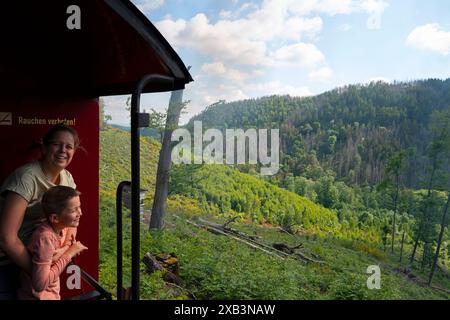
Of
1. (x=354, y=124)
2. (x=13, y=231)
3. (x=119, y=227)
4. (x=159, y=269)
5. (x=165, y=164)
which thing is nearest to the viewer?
(x=13, y=231)

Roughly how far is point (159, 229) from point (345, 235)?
329cm

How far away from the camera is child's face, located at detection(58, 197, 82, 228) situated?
186cm

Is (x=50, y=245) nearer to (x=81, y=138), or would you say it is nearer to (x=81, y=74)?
(x=81, y=138)

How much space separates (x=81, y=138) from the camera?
7.63ft

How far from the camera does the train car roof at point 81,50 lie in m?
1.58

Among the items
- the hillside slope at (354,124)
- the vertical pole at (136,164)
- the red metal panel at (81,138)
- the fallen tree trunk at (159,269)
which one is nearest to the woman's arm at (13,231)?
the red metal panel at (81,138)

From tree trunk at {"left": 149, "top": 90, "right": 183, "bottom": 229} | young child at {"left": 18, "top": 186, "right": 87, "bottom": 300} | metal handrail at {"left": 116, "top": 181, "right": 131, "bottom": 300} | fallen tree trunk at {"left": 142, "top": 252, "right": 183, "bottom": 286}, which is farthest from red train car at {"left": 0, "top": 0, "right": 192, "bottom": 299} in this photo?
tree trunk at {"left": 149, "top": 90, "right": 183, "bottom": 229}

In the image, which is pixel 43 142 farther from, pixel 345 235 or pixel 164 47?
pixel 345 235

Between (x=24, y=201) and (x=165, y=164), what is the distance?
213 inches

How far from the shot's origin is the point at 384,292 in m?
6.54

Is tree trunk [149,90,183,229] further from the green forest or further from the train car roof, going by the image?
the train car roof

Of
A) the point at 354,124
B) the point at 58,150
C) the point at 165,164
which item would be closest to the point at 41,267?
the point at 58,150

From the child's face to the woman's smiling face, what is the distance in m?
0.20

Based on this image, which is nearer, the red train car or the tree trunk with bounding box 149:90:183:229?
the red train car
